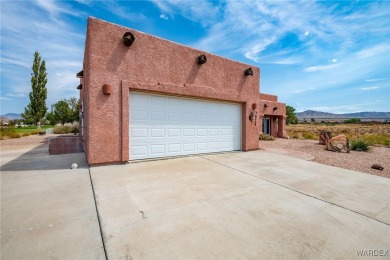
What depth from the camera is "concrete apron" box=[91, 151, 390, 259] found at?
2.18m

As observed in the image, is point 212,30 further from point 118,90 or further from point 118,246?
point 118,246

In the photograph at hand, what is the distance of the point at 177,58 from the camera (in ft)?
23.7

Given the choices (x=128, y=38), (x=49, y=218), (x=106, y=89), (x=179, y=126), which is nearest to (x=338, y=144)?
(x=179, y=126)

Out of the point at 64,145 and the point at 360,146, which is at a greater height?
the point at 64,145

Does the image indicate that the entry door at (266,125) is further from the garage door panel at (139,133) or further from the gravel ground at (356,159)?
the garage door panel at (139,133)

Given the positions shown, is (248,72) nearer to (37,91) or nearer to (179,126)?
(179,126)

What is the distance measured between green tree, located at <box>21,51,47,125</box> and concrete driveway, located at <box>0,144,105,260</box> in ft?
142

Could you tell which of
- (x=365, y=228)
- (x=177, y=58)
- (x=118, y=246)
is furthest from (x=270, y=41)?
(x=118, y=246)

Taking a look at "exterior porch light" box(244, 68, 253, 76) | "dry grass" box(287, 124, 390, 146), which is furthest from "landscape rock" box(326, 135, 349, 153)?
"exterior porch light" box(244, 68, 253, 76)

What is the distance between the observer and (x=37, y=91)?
37.7 m

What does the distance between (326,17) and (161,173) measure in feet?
32.8

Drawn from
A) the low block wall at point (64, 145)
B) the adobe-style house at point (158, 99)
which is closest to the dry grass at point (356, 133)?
the adobe-style house at point (158, 99)

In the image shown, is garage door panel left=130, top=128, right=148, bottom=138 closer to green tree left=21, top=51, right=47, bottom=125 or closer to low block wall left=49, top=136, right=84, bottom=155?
low block wall left=49, top=136, right=84, bottom=155

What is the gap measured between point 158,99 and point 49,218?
4.93 m
